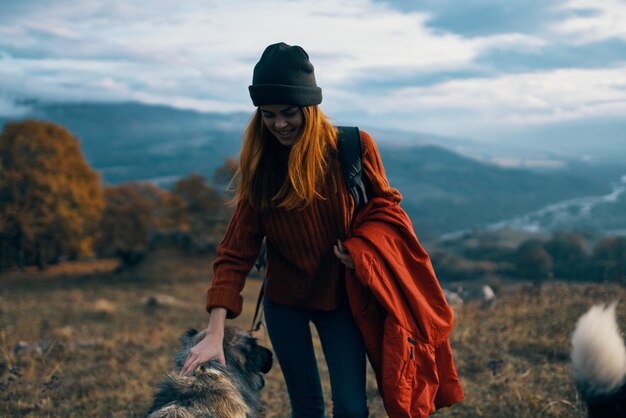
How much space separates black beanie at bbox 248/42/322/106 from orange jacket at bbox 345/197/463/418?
707 mm

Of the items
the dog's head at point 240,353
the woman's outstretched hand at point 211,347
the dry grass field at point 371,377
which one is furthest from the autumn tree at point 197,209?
the woman's outstretched hand at point 211,347

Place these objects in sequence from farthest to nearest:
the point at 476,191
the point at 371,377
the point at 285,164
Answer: the point at 476,191
the point at 371,377
the point at 285,164

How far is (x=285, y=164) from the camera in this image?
3045 mm

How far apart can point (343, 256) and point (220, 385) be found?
3.31 ft

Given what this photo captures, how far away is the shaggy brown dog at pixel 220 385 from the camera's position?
Result: 2.75 m

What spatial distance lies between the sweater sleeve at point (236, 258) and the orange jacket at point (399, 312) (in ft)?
2.02

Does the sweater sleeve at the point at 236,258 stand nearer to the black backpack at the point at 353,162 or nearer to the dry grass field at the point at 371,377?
the black backpack at the point at 353,162

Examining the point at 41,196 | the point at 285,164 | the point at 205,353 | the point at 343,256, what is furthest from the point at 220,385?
the point at 41,196

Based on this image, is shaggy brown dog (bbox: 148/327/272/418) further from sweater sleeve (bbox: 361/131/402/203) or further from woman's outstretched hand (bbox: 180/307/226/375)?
sweater sleeve (bbox: 361/131/402/203)

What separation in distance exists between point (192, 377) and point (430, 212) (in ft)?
484

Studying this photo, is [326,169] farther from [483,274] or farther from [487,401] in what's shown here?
[483,274]

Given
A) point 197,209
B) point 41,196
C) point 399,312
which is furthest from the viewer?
point 197,209

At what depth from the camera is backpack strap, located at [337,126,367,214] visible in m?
2.84

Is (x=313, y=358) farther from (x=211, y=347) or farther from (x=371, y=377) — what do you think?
(x=371, y=377)
